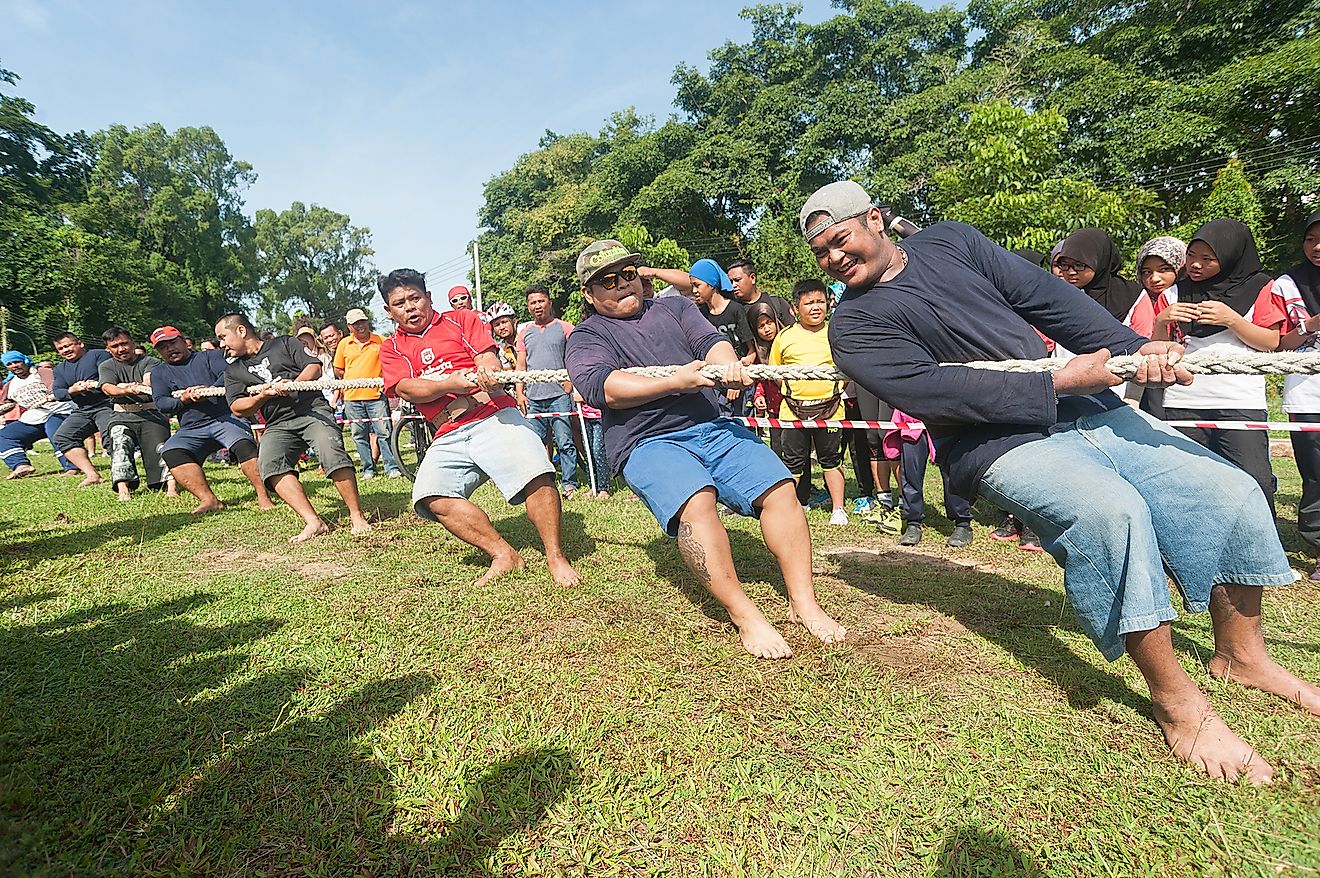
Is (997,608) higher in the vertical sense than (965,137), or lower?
lower

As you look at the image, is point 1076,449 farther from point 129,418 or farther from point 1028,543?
point 129,418

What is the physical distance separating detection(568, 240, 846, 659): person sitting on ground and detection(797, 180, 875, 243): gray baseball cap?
29.5 inches

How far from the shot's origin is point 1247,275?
3.88 m

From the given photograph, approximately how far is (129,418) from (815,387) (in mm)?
7691

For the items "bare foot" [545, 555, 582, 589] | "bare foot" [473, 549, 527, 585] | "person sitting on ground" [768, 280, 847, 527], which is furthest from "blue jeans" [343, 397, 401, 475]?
"person sitting on ground" [768, 280, 847, 527]

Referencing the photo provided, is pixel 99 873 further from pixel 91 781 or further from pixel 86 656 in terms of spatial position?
pixel 86 656

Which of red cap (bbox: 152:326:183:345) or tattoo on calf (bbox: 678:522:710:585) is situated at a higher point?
red cap (bbox: 152:326:183:345)

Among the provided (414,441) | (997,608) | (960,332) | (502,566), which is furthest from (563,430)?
(960,332)

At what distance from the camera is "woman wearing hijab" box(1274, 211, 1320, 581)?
360cm

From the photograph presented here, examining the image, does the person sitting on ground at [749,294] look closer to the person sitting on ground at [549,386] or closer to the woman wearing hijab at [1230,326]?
the person sitting on ground at [549,386]

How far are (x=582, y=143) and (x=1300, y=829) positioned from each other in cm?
4370

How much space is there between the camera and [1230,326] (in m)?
3.65

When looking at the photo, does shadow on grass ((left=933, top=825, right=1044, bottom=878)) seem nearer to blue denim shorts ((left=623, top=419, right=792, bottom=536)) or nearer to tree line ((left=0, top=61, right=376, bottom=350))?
blue denim shorts ((left=623, top=419, right=792, bottom=536))

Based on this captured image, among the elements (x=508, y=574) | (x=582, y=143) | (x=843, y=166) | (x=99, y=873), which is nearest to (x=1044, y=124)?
(x=843, y=166)
